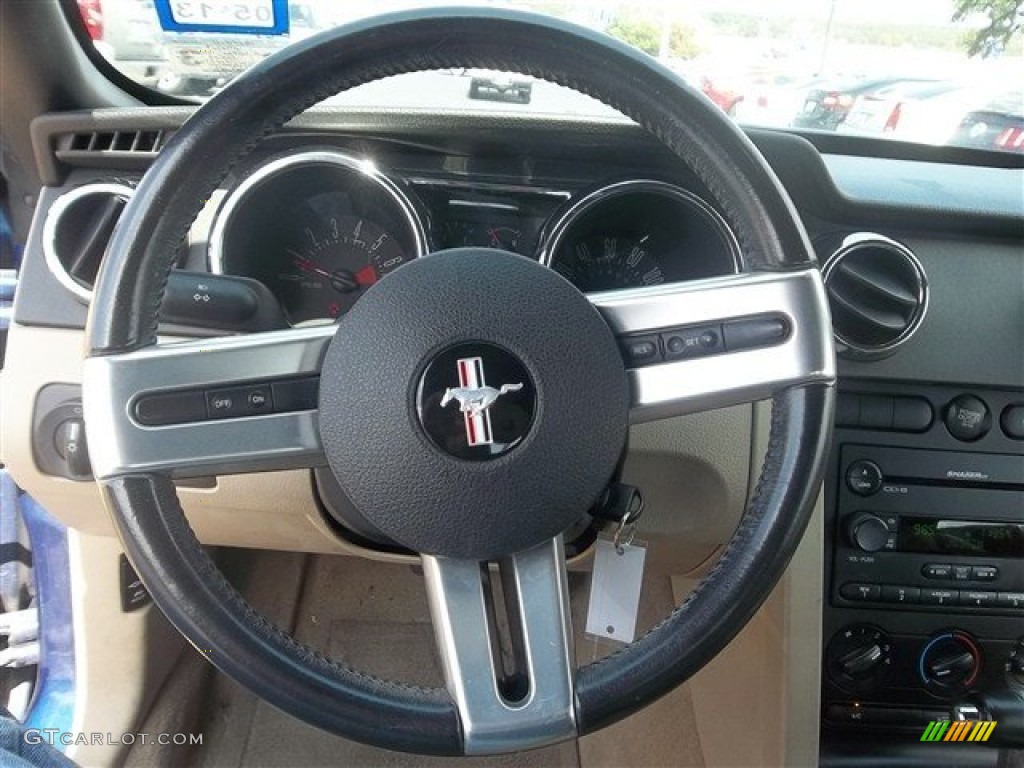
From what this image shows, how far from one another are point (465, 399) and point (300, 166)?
58 cm

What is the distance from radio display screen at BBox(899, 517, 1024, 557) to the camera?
1.38 meters

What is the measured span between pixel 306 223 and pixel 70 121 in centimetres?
36

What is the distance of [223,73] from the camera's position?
54.3 inches

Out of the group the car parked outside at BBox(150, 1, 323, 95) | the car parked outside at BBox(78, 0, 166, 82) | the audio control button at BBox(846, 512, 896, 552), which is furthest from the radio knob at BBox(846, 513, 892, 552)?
the car parked outside at BBox(78, 0, 166, 82)

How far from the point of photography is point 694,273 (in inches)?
53.9

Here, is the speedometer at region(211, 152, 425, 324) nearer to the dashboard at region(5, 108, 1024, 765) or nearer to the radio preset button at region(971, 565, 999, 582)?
the dashboard at region(5, 108, 1024, 765)

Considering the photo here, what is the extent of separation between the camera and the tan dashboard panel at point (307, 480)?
1.25 m

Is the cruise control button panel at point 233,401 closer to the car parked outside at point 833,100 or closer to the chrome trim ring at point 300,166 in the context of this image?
the chrome trim ring at point 300,166

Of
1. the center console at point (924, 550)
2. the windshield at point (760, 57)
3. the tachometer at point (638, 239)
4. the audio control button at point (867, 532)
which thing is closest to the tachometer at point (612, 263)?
the tachometer at point (638, 239)

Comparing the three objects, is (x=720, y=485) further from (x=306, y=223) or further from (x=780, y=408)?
(x=306, y=223)

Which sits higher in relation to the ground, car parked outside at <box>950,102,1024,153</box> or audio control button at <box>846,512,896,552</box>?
car parked outside at <box>950,102,1024,153</box>

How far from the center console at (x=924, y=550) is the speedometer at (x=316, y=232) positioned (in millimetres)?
693

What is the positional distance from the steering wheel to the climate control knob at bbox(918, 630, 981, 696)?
2.40 feet

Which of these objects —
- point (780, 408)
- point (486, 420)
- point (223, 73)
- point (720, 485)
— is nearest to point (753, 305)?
point (780, 408)
